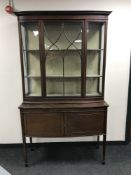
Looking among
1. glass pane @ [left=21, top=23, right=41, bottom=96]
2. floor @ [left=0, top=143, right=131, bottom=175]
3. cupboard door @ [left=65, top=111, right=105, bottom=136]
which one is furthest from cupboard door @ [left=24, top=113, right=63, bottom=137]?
floor @ [left=0, top=143, right=131, bottom=175]

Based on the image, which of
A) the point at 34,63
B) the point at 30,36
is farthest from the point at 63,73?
the point at 30,36

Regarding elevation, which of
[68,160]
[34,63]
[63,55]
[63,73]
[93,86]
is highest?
[63,55]

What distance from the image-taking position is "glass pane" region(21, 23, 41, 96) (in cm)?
243

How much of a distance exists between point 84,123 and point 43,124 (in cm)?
56

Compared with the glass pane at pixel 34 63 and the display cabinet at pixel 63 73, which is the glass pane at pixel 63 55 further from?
the glass pane at pixel 34 63

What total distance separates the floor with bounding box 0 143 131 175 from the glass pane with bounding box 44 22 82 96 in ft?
3.22

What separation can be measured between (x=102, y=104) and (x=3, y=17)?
188 cm

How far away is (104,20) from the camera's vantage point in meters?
2.28

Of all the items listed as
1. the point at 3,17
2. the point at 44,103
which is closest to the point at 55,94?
the point at 44,103

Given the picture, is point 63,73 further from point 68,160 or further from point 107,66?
point 68,160

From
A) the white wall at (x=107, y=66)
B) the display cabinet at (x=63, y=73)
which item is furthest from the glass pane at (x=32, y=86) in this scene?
the white wall at (x=107, y=66)

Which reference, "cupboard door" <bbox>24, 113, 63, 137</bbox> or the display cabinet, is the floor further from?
"cupboard door" <bbox>24, 113, 63, 137</bbox>

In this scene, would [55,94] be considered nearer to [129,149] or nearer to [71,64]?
[71,64]

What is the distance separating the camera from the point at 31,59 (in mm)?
2551
